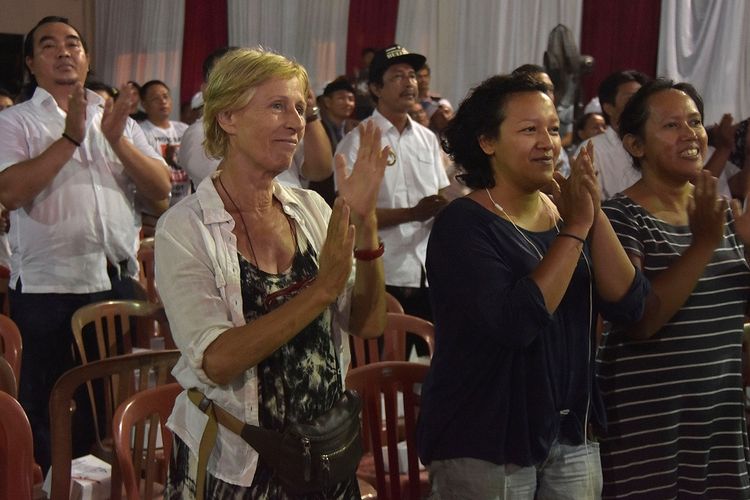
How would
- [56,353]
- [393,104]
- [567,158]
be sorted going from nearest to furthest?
[56,353] < [393,104] < [567,158]

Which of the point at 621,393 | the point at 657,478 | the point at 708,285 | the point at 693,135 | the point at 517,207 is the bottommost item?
the point at 657,478

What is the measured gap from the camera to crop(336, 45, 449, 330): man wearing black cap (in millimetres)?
4230

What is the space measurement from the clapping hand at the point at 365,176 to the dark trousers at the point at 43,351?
183cm

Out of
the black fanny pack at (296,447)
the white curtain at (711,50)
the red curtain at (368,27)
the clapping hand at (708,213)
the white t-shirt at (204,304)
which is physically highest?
the red curtain at (368,27)

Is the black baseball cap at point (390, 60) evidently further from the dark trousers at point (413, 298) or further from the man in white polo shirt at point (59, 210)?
the man in white polo shirt at point (59, 210)

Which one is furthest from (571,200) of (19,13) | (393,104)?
(19,13)

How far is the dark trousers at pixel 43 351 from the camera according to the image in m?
3.11

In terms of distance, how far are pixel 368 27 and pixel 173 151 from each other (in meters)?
3.26

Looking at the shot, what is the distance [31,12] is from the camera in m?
12.6

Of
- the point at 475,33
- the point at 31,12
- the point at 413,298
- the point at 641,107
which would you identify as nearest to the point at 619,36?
the point at 475,33

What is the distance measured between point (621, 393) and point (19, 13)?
482 inches

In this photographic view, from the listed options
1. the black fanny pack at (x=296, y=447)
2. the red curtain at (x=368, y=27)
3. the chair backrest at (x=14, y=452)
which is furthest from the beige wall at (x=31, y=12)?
the black fanny pack at (x=296, y=447)

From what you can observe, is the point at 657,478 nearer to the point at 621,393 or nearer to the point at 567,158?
the point at 621,393

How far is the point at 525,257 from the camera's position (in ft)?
6.36
